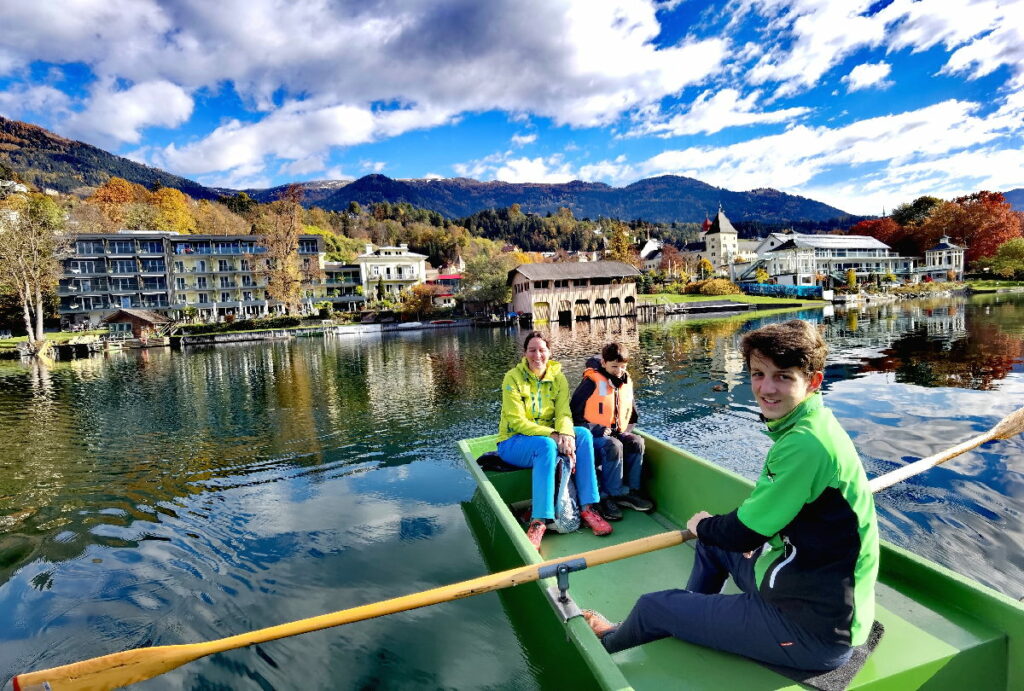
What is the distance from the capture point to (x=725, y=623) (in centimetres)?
282

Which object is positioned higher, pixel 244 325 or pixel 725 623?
pixel 244 325

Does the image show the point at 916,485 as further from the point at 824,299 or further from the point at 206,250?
the point at 206,250

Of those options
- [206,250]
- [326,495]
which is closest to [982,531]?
[326,495]

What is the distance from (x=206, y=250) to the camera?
2758 inches

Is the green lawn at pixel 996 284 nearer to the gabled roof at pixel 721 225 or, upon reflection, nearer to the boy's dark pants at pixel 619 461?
the gabled roof at pixel 721 225

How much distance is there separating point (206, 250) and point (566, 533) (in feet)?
256

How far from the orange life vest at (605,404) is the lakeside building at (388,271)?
2888 inches

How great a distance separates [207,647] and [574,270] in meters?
60.3

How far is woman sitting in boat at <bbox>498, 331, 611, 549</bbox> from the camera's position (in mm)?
5449

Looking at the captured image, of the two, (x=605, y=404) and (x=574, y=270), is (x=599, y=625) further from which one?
(x=574, y=270)

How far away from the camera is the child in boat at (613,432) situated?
6.02 meters

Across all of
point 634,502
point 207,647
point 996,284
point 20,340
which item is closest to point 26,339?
point 20,340

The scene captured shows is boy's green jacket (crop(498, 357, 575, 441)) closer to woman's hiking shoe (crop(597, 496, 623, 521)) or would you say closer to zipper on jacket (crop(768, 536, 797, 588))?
woman's hiking shoe (crop(597, 496, 623, 521))

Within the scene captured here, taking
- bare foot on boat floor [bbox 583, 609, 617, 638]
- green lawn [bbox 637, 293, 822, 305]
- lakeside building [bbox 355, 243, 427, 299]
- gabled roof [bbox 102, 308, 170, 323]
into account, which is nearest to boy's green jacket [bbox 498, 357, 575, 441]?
bare foot on boat floor [bbox 583, 609, 617, 638]
